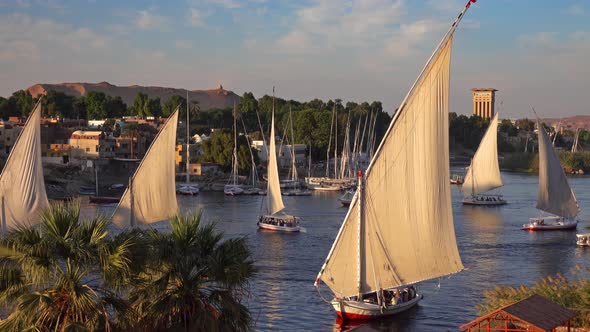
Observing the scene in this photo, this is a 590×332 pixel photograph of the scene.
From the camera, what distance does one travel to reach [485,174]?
194 ft

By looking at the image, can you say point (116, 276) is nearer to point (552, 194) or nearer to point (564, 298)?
point (564, 298)

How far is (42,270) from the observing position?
36.7ft

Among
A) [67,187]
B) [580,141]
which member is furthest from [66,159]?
[580,141]

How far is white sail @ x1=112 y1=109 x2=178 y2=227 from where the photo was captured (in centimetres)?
3078

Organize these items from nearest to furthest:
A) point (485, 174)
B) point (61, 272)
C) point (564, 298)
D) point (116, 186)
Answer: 1. point (61, 272)
2. point (564, 298)
3. point (485, 174)
4. point (116, 186)

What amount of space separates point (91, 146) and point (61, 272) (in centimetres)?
7151

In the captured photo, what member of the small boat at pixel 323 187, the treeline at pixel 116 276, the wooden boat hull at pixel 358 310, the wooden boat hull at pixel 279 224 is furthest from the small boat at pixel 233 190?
the treeline at pixel 116 276

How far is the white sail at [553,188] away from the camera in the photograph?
145 ft

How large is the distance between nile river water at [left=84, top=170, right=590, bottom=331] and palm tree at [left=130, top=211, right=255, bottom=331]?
157 cm

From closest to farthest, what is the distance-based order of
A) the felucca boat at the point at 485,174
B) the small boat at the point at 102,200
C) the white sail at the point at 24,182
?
the white sail at the point at 24,182 → the felucca boat at the point at 485,174 → the small boat at the point at 102,200

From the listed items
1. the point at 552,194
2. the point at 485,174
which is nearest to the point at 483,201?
the point at 485,174

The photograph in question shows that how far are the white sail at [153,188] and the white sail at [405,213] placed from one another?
1108cm

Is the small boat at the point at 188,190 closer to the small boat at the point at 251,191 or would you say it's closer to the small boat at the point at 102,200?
the small boat at the point at 251,191

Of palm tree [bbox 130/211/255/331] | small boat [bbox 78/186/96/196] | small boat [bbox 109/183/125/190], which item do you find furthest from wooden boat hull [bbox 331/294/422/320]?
small boat [bbox 109/183/125/190]
